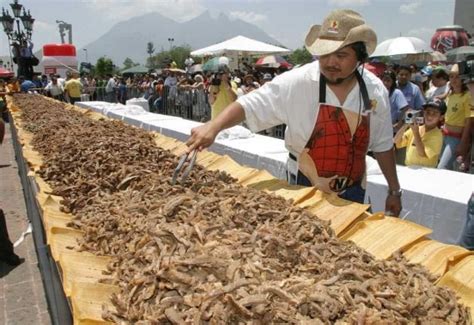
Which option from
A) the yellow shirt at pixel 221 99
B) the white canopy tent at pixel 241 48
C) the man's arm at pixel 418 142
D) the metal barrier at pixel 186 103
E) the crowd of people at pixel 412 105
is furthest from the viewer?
the white canopy tent at pixel 241 48

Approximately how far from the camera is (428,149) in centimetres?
544

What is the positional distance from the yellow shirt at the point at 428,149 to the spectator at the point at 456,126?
1139 millimetres

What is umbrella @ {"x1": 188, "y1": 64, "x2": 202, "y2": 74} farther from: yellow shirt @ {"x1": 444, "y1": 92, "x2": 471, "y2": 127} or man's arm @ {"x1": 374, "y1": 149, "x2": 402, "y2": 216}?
man's arm @ {"x1": 374, "y1": 149, "x2": 402, "y2": 216}

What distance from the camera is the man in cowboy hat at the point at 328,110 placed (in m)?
2.98

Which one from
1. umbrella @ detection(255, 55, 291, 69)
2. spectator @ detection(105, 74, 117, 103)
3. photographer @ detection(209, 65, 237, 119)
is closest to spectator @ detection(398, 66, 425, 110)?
photographer @ detection(209, 65, 237, 119)

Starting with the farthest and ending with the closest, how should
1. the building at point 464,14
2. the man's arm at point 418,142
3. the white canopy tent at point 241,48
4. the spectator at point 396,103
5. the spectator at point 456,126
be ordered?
the building at point 464,14, the white canopy tent at point 241,48, the spectator at point 396,103, the spectator at point 456,126, the man's arm at point 418,142

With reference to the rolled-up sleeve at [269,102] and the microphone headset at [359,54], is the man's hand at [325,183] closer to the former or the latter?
the rolled-up sleeve at [269,102]

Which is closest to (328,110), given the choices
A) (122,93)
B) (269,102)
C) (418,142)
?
(269,102)

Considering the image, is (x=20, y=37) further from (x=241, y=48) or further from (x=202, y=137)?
(x=202, y=137)

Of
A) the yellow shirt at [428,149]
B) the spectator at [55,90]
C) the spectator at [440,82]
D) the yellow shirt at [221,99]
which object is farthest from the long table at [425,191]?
the spectator at [55,90]

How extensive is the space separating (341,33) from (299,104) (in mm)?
522

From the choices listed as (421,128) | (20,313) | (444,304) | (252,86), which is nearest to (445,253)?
(444,304)

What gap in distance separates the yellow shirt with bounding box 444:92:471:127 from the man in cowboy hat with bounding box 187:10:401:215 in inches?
171

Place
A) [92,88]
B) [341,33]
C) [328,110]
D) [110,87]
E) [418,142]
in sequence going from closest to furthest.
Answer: [341,33], [328,110], [418,142], [110,87], [92,88]
